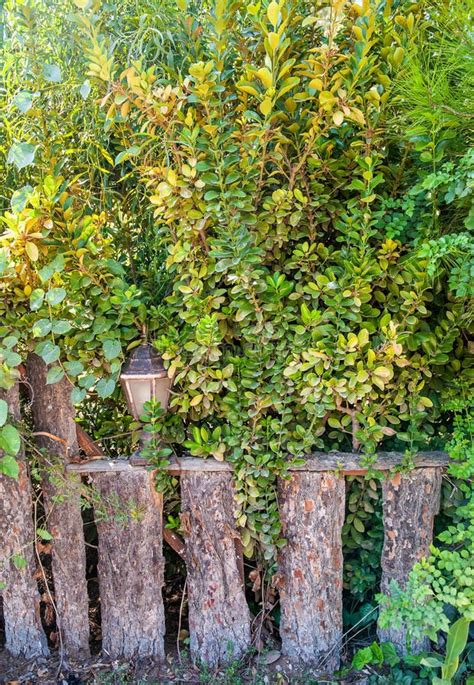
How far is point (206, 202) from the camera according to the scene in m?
1.74

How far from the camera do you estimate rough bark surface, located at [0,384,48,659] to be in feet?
6.49

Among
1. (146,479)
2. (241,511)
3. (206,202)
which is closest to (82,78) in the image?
(206,202)

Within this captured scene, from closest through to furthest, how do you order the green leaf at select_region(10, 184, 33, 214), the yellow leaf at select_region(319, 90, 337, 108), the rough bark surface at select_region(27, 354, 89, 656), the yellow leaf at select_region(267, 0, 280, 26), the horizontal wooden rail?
the yellow leaf at select_region(267, 0, 280, 26)
the yellow leaf at select_region(319, 90, 337, 108)
the green leaf at select_region(10, 184, 33, 214)
the horizontal wooden rail
the rough bark surface at select_region(27, 354, 89, 656)

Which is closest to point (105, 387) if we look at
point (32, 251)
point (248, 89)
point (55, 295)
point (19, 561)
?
point (55, 295)

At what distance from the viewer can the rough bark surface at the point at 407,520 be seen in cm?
189

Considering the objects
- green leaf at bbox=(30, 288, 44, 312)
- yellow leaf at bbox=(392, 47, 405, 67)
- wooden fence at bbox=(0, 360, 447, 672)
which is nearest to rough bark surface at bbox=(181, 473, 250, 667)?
wooden fence at bbox=(0, 360, 447, 672)

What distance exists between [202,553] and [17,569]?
0.64 metres

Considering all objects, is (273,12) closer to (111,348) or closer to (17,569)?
(111,348)

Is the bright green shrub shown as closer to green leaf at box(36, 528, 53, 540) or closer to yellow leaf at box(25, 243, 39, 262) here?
yellow leaf at box(25, 243, 39, 262)

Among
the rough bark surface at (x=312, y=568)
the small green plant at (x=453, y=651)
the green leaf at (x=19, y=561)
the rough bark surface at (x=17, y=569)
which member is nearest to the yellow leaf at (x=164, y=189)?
the rough bark surface at (x=17, y=569)

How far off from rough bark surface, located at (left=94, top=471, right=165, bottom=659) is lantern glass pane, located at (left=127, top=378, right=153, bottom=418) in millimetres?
245

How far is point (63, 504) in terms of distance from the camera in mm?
1998

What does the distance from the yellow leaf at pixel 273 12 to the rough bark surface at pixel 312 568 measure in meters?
1.32

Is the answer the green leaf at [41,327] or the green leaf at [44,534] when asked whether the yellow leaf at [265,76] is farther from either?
the green leaf at [44,534]
